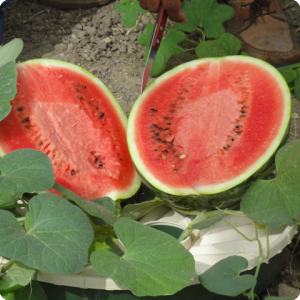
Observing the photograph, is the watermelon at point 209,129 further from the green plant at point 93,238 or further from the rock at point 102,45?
the rock at point 102,45

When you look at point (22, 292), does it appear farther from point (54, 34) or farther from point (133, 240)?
point (54, 34)

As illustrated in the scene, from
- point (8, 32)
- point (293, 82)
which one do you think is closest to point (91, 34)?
point (8, 32)

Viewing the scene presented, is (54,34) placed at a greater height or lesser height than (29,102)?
lesser

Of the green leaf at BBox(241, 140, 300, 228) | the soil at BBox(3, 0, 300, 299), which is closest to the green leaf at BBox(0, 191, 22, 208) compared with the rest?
the green leaf at BBox(241, 140, 300, 228)

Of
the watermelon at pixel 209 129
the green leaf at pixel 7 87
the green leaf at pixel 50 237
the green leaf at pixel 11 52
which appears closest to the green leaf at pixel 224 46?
the watermelon at pixel 209 129

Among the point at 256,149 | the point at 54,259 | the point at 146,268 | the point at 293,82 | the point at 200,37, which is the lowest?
the point at 293,82

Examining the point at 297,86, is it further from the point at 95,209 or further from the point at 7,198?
the point at 7,198

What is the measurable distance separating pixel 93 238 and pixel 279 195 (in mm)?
550

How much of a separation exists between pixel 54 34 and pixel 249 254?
6.51 feet

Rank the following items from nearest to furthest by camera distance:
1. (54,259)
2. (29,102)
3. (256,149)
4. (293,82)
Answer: (54,259)
(256,149)
(29,102)
(293,82)

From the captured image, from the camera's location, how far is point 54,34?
99.7 inches

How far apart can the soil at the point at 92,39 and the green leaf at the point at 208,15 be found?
0.29 meters

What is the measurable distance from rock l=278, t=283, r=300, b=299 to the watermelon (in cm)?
41

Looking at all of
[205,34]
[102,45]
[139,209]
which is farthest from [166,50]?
[139,209]
